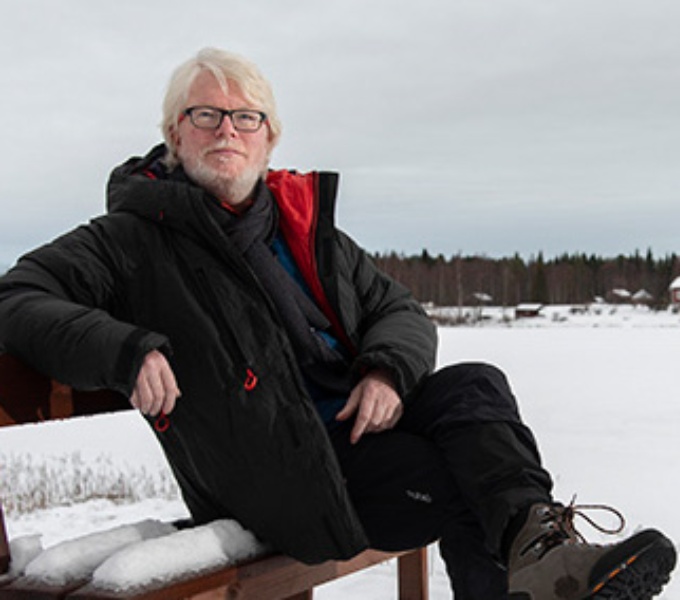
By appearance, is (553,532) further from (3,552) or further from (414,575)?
(414,575)

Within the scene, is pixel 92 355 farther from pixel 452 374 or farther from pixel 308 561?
pixel 452 374

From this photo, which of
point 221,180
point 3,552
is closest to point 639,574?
point 3,552

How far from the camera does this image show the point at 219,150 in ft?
8.88

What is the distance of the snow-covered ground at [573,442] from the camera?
211 inches

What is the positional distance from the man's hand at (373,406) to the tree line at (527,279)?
80.6 metres

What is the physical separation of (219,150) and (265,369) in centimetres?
77

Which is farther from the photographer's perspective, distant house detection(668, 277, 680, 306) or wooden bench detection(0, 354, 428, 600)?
distant house detection(668, 277, 680, 306)

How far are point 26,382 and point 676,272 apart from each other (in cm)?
10416

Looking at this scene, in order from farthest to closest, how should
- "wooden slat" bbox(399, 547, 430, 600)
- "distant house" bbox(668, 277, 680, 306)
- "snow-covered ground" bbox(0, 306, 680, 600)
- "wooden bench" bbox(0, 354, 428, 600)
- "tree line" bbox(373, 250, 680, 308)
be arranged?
"tree line" bbox(373, 250, 680, 308) < "distant house" bbox(668, 277, 680, 306) < "snow-covered ground" bbox(0, 306, 680, 600) < "wooden slat" bbox(399, 547, 430, 600) < "wooden bench" bbox(0, 354, 428, 600)

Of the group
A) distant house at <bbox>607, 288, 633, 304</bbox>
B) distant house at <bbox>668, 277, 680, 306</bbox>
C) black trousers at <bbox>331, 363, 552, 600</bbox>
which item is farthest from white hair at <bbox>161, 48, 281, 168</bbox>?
distant house at <bbox>607, 288, 633, 304</bbox>

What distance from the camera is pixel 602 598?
1.85 m

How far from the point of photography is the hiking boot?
1.82 m

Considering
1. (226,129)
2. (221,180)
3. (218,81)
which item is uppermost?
(218,81)

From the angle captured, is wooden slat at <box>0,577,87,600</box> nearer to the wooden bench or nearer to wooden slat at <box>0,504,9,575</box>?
the wooden bench
